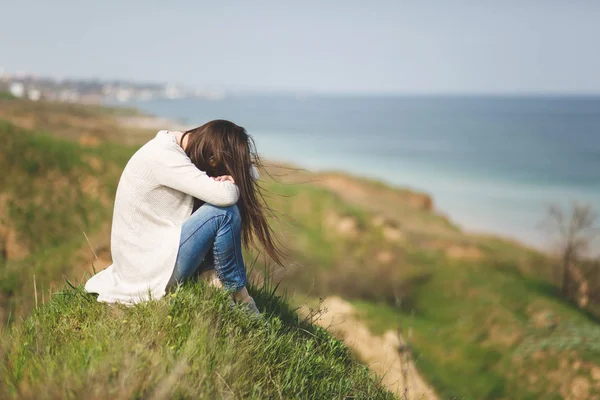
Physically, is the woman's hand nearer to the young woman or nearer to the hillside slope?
the young woman

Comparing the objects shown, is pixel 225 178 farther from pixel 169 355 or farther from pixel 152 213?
pixel 169 355

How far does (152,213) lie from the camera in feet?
13.2

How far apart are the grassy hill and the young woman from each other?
221mm

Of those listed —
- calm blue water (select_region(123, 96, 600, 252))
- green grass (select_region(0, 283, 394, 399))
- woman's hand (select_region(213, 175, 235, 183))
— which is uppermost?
woman's hand (select_region(213, 175, 235, 183))

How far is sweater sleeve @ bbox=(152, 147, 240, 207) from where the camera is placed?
152 inches

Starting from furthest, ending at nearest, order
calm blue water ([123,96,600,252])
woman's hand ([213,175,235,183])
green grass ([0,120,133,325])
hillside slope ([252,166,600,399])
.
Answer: calm blue water ([123,96,600,252]), green grass ([0,120,133,325]), hillside slope ([252,166,600,399]), woman's hand ([213,175,235,183])

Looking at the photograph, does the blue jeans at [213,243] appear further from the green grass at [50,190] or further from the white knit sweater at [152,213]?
the green grass at [50,190]

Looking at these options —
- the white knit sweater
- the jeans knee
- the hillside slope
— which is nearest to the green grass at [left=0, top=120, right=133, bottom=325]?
the hillside slope

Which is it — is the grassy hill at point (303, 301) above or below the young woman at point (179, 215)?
below

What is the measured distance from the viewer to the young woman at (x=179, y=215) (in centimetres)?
388

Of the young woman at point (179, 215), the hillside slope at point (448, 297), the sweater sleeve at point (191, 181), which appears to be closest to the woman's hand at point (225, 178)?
the young woman at point (179, 215)

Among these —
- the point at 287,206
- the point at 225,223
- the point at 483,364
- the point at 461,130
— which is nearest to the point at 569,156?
the point at 461,130

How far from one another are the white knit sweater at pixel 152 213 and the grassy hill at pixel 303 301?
218mm

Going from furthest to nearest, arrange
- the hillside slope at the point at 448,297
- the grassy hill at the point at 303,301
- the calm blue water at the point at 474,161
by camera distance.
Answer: the calm blue water at the point at 474,161, the hillside slope at the point at 448,297, the grassy hill at the point at 303,301
